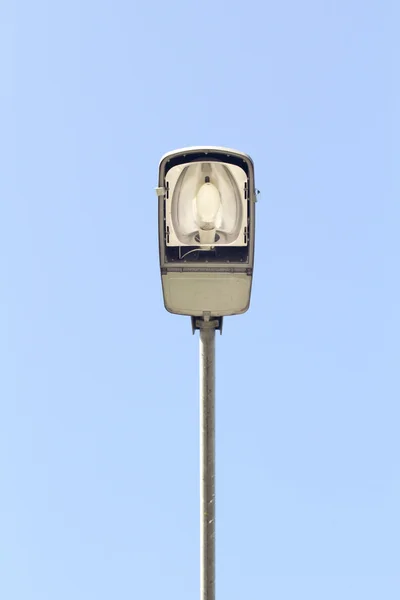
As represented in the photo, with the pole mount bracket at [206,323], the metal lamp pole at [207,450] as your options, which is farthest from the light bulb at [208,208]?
the metal lamp pole at [207,450]

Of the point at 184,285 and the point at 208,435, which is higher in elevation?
the point at 184,285

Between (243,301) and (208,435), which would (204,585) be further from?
(243,301)

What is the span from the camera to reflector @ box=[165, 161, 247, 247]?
21.2 feet

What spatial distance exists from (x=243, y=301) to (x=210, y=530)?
91.9 inches

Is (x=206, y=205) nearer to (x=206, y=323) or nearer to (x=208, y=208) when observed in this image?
(x=208, y=208)

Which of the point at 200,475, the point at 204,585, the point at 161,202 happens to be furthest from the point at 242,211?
the point at 204,585

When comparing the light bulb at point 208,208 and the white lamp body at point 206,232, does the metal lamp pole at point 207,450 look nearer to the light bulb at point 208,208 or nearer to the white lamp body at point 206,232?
the white lamp body at point 206,232

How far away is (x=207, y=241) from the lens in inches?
259

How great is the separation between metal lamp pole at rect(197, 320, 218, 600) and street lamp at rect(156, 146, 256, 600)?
0.03 feet

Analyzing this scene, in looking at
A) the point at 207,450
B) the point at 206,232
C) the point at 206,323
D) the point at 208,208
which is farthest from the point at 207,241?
the point at 207,450


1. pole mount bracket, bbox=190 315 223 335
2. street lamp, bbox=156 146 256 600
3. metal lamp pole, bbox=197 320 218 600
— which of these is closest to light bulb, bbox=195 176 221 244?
street lamp, bbox=156 146 256 600

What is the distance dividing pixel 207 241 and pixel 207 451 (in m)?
2.07

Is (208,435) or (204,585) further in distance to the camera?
(204,585)

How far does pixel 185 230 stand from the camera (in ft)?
21.5
